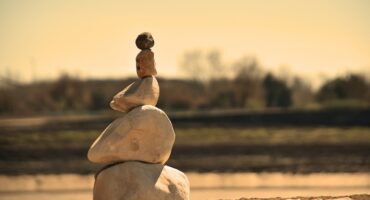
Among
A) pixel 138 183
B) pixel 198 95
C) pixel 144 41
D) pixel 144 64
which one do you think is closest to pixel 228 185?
pixel 144 64

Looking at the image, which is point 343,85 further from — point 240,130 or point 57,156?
point 57,156

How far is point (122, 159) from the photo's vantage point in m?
14.6

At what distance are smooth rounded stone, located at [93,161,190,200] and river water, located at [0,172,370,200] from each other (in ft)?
27.2

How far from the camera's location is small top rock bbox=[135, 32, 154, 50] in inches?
589

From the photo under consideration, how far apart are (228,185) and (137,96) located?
12473 millimetres

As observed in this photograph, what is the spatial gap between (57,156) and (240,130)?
511 inches

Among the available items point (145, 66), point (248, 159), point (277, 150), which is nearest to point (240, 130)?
point (277, 150)

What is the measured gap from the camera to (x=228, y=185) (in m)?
26.6

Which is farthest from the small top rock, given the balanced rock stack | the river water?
the river water

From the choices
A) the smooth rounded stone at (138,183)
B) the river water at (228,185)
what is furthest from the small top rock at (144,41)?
the river water at (228,185)

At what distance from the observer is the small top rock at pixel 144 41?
15.0m

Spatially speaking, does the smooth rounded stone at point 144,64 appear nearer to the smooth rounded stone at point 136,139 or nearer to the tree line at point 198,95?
the smooth rounded stone at point 136,139

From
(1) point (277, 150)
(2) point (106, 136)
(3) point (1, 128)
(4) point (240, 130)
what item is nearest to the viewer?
(2) point (106, 136)

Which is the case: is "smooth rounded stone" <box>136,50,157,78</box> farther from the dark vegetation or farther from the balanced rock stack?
the dark vegetation
